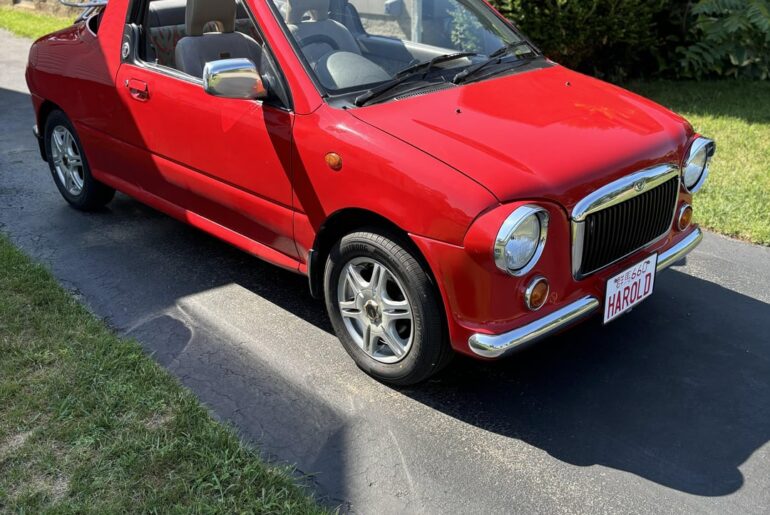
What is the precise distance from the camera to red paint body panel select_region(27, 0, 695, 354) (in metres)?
3.01

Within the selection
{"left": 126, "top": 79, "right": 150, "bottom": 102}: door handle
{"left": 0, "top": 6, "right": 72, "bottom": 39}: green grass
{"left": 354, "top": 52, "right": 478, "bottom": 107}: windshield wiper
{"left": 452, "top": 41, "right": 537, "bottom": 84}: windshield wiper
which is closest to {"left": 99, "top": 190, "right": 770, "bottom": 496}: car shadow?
{"left": 126, "top": 79, "right": 150, "bottom": 102}: door handle

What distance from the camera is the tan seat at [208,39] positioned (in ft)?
13.9

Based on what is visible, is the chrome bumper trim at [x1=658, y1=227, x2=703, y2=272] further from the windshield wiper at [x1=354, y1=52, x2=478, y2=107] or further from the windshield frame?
the windshield frame

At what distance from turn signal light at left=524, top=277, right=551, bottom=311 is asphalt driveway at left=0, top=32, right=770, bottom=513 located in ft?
1.89

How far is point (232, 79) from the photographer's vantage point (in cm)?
348

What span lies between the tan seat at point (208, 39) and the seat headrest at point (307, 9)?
428 millimetres

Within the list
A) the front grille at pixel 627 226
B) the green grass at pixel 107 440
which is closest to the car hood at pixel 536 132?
the front grille at pixel 627 226

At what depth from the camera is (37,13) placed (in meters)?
16.1

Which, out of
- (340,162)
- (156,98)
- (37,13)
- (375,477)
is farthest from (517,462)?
(37,13)

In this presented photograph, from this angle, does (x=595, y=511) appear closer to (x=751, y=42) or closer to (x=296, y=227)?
(x=296, y=227)

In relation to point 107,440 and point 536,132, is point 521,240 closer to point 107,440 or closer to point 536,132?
point 536,132

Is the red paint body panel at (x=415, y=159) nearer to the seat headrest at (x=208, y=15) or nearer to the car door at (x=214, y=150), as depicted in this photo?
the car door at (x=214, y=150)

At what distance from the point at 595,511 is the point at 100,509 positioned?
179cm

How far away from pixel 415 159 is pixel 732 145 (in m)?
4.81
